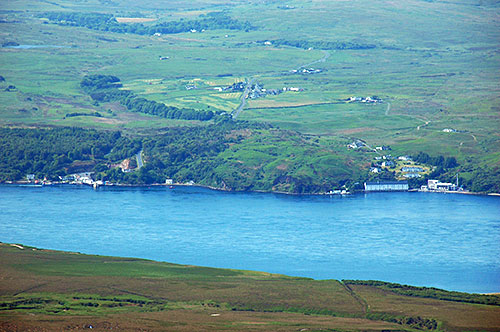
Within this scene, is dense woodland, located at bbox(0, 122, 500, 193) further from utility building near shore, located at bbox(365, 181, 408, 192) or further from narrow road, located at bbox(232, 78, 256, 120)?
narrow road, located at bbox(232, 78, 256, 120)

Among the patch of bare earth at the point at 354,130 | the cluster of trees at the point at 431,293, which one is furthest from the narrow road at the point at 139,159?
the cluster of trees at the point at 431,293

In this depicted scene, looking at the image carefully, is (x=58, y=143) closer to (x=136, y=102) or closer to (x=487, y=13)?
(x=136, y=102)

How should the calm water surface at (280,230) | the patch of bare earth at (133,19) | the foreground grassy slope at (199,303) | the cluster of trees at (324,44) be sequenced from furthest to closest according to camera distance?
the patch of bare earth at (133,19), the cluster of trees at (324,44), the calm water surface at (280,230), the foreground grassy slope at (199,303)

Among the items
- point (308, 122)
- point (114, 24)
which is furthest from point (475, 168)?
point (114, 24)

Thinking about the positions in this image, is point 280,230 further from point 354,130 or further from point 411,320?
point 354,130

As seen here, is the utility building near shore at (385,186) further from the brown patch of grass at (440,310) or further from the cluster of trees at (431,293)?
the brown patch of grass at (440,310)
